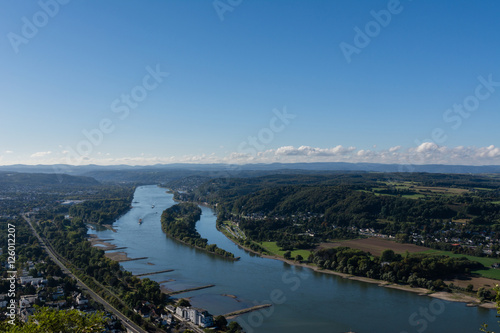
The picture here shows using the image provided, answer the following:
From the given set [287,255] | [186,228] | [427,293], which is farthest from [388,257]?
[186,228]

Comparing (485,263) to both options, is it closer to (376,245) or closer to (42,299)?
(376,245)

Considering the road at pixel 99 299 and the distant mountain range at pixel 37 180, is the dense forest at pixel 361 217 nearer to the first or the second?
the road at pixel 99 299

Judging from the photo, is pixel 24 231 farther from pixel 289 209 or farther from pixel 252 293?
pixel 289 209

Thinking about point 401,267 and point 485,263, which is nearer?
point 401,267

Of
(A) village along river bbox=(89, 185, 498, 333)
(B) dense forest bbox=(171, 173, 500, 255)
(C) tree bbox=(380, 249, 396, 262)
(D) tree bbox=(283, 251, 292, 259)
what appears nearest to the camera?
(A) village along river bbox=(89, 185, 498, 333)

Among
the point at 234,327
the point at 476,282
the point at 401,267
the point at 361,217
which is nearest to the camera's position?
the point at 234,327

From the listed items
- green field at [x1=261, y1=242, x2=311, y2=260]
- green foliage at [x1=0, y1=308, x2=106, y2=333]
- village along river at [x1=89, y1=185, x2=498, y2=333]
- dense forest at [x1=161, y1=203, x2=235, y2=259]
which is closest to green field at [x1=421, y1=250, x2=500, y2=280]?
village along river at [x1=89, y1=185, x2=498, y2=333]

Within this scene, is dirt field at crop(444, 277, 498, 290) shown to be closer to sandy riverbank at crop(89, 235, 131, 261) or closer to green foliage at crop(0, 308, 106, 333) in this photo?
green foliage at crop(0, 308, 106, 333)
